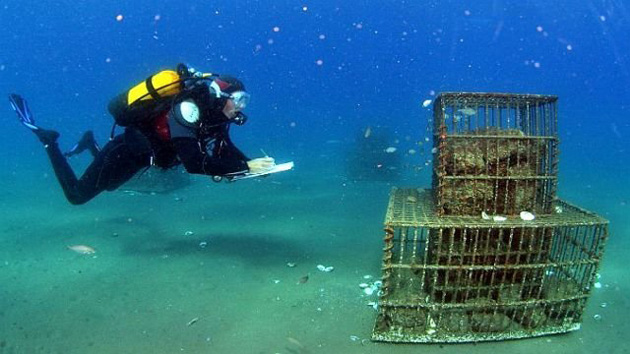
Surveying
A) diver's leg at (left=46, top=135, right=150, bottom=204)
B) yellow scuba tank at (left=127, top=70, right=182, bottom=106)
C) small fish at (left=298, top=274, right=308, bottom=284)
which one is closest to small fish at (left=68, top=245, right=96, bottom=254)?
diver's leg at (left=46, top=135, right=150, bottom=204)

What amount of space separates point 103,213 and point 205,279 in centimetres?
577

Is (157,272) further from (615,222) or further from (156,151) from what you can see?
(615,222)

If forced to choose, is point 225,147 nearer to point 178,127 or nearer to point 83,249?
point 178,127

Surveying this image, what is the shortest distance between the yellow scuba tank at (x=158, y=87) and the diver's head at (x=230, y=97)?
0.50 meters

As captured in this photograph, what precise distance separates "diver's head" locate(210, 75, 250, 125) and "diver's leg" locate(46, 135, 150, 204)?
1.59m

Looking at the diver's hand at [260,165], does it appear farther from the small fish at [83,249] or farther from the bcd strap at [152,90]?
the small fish at [83,249]

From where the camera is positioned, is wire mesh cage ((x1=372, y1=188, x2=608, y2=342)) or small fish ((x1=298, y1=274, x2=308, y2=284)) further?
small fish ((x1=298, y1=274, x2=308, y2=284))

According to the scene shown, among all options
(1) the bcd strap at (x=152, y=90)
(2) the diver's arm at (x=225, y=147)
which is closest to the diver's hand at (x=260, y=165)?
(2) the diver's arm at (x=225, y=147)

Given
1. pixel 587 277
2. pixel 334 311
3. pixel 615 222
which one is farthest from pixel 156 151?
pixel 615 222

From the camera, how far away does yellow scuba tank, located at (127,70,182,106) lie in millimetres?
5172

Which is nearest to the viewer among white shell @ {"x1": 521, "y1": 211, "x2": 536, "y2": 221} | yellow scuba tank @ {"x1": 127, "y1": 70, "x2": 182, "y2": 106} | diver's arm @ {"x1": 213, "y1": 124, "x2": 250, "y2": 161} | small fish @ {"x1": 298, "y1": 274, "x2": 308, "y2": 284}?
white shell @ {"x1": 521, "y1": 211, "x2": 536, "y2": 221}

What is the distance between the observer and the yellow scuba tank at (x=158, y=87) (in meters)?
5.17

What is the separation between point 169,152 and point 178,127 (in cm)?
84

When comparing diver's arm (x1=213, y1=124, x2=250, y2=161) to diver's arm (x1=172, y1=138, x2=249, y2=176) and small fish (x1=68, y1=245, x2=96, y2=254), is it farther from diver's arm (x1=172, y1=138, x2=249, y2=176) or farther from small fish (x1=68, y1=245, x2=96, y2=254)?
small fish (x1=68, y1=245, x2=96, y2=254)
